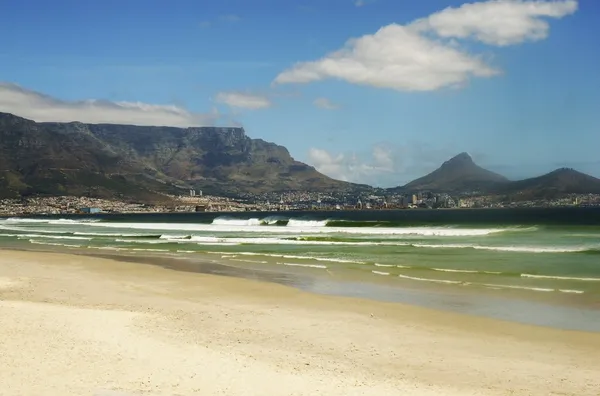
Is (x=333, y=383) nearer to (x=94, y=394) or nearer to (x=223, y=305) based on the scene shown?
(x=94, y=394)

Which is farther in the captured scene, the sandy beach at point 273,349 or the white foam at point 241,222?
the white foam at point 241,222

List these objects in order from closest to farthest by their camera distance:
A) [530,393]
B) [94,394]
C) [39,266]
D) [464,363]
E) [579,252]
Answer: [94,394] → [530,393] → [464,363] → [39,266] → [579,252]

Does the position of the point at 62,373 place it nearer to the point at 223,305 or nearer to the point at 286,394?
the point at 286,394

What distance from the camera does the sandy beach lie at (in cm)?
991

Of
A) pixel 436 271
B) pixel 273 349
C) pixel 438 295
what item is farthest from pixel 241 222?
pixel 273 349

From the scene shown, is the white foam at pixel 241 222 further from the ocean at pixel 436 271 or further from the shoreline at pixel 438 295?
the shoreline at pixel 438 295

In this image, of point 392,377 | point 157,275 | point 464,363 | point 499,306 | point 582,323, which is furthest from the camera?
point 157,275

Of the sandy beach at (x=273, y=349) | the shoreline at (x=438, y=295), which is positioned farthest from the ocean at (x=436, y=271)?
the sandy beach at (x=273, y=349)

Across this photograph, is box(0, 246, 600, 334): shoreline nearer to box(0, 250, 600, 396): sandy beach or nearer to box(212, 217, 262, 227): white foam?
box(0, 250, 600, 396): sandy beach

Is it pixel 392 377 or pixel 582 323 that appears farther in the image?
pixel 582 323

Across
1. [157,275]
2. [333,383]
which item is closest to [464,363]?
[333,383]

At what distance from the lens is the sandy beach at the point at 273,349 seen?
32.5 ft

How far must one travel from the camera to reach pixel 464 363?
11695 millimetres

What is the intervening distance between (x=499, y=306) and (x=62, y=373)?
40.6 ft
